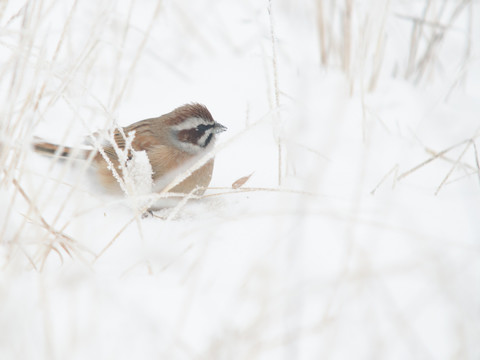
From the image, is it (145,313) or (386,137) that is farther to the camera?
(386,137)

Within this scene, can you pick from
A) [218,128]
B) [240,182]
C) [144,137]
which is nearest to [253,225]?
[240,182]

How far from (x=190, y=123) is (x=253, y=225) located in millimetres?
1297

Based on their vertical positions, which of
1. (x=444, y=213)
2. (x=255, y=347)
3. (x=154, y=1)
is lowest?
(x=255, y=347)

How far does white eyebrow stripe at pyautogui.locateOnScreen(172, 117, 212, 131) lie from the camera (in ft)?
12.7

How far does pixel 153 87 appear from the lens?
4.85 m

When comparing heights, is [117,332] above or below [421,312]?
below

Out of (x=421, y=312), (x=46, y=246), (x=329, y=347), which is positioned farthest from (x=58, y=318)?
(x=421, y=312)

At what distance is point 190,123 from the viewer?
3.91 meters

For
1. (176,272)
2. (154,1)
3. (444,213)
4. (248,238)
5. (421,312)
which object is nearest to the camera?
(421,312)

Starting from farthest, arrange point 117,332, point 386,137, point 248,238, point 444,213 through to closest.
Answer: point 386,137 < point 444,213 < point 248,238 < point 117,332

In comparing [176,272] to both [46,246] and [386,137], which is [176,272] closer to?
[46,246]

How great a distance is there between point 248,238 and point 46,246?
0.83 meters

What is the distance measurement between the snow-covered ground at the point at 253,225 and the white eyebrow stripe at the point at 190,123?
12.5 inches

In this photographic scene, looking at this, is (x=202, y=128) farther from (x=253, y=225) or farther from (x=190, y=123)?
(x=253, y=225)
